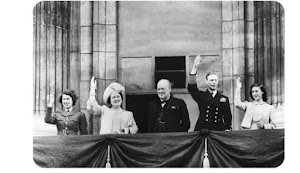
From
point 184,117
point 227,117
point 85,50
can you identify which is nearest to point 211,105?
point 227,117

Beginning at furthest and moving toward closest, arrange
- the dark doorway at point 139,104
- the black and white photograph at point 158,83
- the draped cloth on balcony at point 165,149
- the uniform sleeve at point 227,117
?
the dark doorway at point 139,104 < the uniform sleeve at point 227,117 < the black and white photograph at point 158,83 < the draped cloth on balcony at point 165,149

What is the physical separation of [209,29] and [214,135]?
1439mm

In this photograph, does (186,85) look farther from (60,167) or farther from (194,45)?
(60,167)

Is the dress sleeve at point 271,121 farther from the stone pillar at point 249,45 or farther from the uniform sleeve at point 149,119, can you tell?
the uniform sleeve at point 149,119

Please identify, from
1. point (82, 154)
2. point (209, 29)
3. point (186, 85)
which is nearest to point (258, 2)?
point (209, 29)

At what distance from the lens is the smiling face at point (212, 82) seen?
36.1ft

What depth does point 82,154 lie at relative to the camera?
10.8 m

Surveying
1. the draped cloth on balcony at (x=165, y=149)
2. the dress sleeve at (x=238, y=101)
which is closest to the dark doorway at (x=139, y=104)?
the draped cloth on balcony at (x=165, y=149)

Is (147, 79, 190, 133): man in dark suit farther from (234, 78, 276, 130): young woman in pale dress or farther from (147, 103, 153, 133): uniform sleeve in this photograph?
(234, 78, 276, 130): young woman in pale dress

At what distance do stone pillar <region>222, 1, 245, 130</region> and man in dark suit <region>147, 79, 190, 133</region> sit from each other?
61cm

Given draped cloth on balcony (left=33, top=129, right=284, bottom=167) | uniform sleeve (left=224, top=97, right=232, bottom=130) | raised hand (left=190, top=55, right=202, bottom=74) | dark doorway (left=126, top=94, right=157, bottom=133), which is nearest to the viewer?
draped cloth on balcony (left=33, top=129, right=284, bottom=167)

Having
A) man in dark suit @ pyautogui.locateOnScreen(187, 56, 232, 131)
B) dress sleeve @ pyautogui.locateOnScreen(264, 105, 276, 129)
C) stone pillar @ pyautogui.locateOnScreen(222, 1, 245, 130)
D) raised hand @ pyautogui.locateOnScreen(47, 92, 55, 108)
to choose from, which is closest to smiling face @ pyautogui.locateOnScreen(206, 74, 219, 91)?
man in dark suit @ pyautogui.locateOnScreen(187, 56, 232, 131)

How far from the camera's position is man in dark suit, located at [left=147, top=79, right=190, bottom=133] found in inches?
429

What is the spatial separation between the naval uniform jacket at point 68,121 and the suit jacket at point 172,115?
0.86 meters
